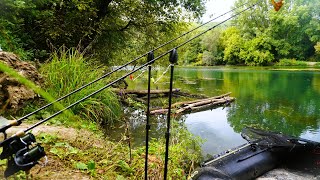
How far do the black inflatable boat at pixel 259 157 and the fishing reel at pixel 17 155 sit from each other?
275cm

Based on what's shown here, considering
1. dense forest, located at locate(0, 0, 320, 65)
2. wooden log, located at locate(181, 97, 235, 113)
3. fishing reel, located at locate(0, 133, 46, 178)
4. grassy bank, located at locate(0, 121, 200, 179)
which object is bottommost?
wooden log, located at locate(181, 97, 235, 113)

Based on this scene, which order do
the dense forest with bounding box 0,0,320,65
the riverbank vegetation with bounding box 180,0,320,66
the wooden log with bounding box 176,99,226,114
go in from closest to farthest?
the dense forest with bounding box 0,0,320,65 → the wooden log with bounding box 176,99,226,114 → the riverbank vegetation with bounding box 180,0,320,66

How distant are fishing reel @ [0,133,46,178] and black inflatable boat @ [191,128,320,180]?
2.75 m

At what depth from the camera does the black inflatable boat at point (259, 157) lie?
12.9 ft

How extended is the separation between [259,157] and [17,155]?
4.34 meters

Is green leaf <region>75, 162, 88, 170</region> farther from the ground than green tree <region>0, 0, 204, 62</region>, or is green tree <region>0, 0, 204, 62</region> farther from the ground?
green tree <region>0, 0, 204, 62</region>

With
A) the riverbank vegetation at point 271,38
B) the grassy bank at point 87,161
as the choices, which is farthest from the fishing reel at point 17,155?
the riverbank vegetation at point 271,38

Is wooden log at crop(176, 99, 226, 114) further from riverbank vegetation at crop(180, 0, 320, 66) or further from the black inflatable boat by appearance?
riverbank vegetation at crop(180, 0, 320, 66)

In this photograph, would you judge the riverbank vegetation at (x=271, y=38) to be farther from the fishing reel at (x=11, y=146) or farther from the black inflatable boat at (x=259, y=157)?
the fishing reel at (x=11, y=146)

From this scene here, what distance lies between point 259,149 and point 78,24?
256 inches

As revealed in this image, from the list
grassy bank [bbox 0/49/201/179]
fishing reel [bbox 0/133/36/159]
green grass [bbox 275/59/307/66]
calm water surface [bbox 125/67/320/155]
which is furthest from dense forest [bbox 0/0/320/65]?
green grass [bbox 275/59/307/66]

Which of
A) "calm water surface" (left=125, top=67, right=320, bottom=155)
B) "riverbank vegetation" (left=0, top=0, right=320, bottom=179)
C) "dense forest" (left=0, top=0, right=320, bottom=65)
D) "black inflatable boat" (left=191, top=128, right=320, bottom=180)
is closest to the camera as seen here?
"riverbank vegetation" (left=0, top=0, right=320, bottom=179)

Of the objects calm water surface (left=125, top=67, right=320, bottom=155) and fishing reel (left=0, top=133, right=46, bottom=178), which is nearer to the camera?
fishing reel (left=0, top=133, right=46, bottom=178)

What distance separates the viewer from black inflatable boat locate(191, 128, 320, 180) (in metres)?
3.94
